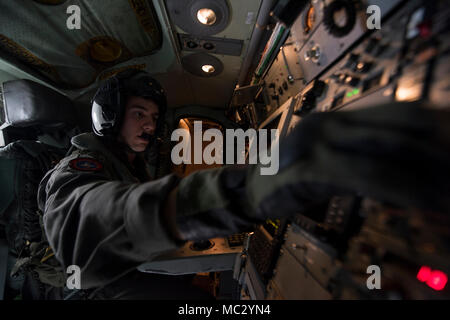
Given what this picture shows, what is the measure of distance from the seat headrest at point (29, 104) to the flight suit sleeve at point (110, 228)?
2.02 m

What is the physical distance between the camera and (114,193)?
568 mm

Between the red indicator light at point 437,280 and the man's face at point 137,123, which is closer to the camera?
the red indicator light at point 437,280

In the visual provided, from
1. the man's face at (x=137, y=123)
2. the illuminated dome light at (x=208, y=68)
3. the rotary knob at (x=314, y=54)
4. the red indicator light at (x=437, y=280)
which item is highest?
the illuminated dome light at (x=208, y=68)

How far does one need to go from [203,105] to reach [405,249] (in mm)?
3249

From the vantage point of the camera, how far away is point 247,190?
17.8 inches

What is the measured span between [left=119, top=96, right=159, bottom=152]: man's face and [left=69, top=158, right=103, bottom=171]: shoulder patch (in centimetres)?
59

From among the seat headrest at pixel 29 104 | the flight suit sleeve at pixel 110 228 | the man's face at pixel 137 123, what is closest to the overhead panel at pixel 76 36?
the seat headrest at pixel 29 104

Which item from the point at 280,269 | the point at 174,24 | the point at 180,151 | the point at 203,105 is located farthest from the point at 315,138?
the point at 180,151

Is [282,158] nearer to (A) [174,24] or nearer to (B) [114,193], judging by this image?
(B) [114,193]

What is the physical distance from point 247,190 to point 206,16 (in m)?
1.75

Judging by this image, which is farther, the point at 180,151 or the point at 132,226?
the point at 180,151

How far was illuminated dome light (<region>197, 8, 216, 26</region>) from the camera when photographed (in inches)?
59.2

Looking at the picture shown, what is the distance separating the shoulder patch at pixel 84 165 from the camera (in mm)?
875

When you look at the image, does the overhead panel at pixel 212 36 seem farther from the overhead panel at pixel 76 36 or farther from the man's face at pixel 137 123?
the man's face at pixel 137 123
